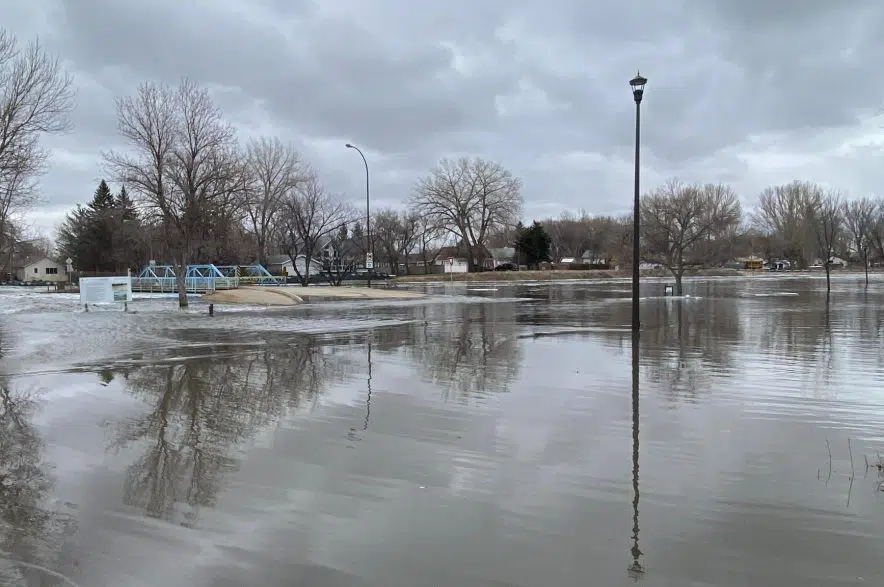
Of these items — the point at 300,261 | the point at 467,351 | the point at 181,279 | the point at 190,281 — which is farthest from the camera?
the point at 300,261

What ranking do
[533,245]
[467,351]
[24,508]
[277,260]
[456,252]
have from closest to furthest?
[24,508] < [467,351] < [277,260] < [533,245] < [456,252]

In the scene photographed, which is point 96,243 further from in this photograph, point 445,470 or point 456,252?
point 445,470

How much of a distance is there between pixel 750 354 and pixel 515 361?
15.7 feet

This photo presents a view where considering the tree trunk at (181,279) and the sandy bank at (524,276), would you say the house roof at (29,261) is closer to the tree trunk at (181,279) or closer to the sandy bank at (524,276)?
the sandy bank at (524,276)

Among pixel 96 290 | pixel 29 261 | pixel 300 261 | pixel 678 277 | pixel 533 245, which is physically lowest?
pixel 96 290

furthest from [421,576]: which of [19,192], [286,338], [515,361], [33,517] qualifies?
[19,192]

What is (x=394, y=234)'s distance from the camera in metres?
103

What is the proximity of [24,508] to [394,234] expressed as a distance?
3902 inches

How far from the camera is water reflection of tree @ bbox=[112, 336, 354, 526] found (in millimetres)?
5402

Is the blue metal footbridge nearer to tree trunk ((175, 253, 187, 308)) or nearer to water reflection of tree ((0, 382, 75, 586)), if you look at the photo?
tree trunk ((175, 253, 187, 308))

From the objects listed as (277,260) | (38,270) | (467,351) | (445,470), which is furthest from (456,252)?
(445,470)

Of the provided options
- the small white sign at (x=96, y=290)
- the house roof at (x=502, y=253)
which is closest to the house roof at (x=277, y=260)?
the small white sign at (x=96, y=290)

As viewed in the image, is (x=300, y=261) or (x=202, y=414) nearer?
(x=202, y=414)

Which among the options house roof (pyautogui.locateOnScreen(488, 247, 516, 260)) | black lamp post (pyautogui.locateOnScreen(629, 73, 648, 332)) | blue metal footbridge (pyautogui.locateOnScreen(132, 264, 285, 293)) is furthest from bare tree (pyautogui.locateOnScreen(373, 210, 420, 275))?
black lamp post (pyautogui.locateOnScreen(629, 73, 648, 332))
